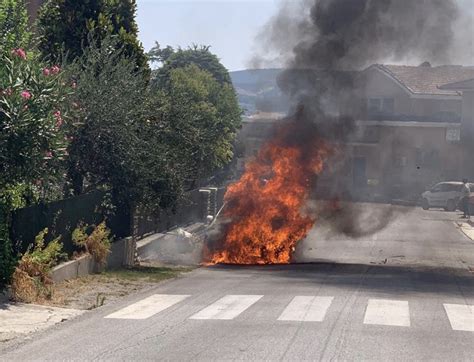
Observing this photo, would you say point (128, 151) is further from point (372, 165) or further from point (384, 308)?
point (372, 165)

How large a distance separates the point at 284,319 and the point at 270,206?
1213 centimetres

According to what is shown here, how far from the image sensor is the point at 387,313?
14195 mm

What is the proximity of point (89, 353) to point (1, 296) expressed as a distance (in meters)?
4.70

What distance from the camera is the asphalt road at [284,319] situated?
10844 mm

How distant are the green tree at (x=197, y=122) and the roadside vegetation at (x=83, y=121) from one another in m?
0.05

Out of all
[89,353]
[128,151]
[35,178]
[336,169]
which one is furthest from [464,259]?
[89,353]

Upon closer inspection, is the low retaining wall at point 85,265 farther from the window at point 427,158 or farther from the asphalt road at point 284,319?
the window at point 427,158

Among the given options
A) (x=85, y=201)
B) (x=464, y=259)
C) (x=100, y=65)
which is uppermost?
(x=100, y=65)

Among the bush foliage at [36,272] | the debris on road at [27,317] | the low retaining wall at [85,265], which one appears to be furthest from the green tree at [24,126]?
the low retaining wall at [85,265]

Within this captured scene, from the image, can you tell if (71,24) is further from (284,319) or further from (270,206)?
(284,319)

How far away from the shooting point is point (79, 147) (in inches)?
804

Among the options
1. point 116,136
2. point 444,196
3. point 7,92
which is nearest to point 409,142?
point 444,196

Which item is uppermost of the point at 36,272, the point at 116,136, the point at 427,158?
the point at 116,136

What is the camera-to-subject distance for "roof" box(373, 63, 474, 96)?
204ft
